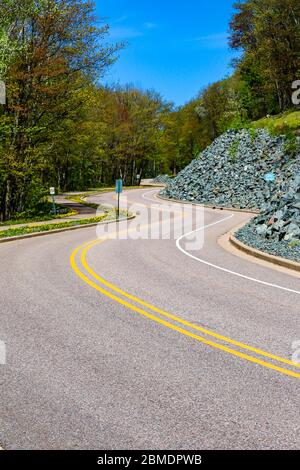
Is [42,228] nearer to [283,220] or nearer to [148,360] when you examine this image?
[283,220]

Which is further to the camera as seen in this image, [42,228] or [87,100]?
[87,100]

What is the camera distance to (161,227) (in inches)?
966

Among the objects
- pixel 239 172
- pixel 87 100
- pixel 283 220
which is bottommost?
pixel 283 220

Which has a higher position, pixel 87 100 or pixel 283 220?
pixel 87 100

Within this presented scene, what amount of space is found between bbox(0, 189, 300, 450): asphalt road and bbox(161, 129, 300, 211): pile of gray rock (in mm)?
28869

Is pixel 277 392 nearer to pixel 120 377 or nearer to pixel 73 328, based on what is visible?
pixel 120 377

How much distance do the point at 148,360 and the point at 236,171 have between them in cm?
4142

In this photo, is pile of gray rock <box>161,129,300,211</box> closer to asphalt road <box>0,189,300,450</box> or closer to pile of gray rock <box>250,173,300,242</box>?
pile of gray rock <box>250,173,300,242</box>

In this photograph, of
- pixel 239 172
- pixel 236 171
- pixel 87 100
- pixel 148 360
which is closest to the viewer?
pixel 148 360

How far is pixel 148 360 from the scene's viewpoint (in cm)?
583

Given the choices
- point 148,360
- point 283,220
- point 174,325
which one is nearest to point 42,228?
point 283,220

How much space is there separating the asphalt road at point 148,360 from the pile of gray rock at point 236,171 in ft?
94.7

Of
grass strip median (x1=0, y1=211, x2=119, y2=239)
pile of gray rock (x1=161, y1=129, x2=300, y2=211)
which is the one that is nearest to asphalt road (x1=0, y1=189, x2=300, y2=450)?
grass strip median (x1=0, y1=211, x2=119, y2=239)
